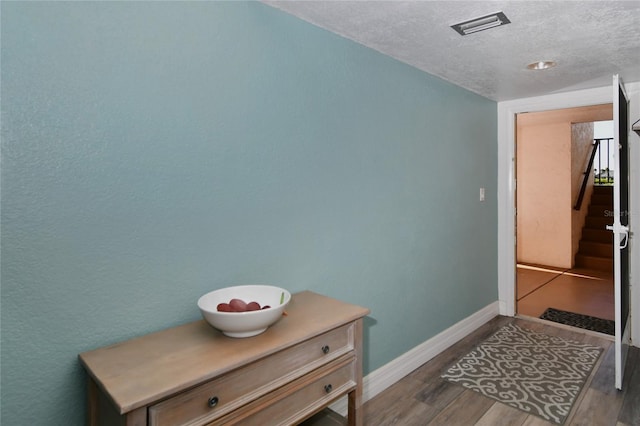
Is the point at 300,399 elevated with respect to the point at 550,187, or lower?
lower

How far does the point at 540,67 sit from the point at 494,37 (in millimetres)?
774

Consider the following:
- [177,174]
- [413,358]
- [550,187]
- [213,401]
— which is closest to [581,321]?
[413,358]

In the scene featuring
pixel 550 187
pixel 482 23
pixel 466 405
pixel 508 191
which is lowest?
pixel 466 405

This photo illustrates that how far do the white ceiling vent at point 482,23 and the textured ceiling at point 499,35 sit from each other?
0.04m

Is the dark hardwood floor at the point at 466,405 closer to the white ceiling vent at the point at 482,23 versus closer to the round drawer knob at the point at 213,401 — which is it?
the round drawer knob at the point at 213,401

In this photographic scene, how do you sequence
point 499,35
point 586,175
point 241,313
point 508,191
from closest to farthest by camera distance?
point 241,313 → point 499,35 → point 508,191 → point 586,175

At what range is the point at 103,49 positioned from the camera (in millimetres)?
1299

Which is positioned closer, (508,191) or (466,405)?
(466,405)

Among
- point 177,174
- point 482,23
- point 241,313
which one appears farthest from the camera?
point 482,23

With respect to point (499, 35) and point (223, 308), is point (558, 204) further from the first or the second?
point (223, 308)

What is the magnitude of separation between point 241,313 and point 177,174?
2.02ft


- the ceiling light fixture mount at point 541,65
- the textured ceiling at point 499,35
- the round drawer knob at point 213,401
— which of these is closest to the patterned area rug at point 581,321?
the textured ceiling at point 499,35

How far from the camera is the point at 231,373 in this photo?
47.8 inches

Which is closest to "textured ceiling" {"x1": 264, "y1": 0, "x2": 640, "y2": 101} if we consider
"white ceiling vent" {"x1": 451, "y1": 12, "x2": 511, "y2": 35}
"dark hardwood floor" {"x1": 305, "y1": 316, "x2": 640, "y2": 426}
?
"white ceiling vent" {"x1": 451, "y1": 12, "x2": 511, "y2": 35}
